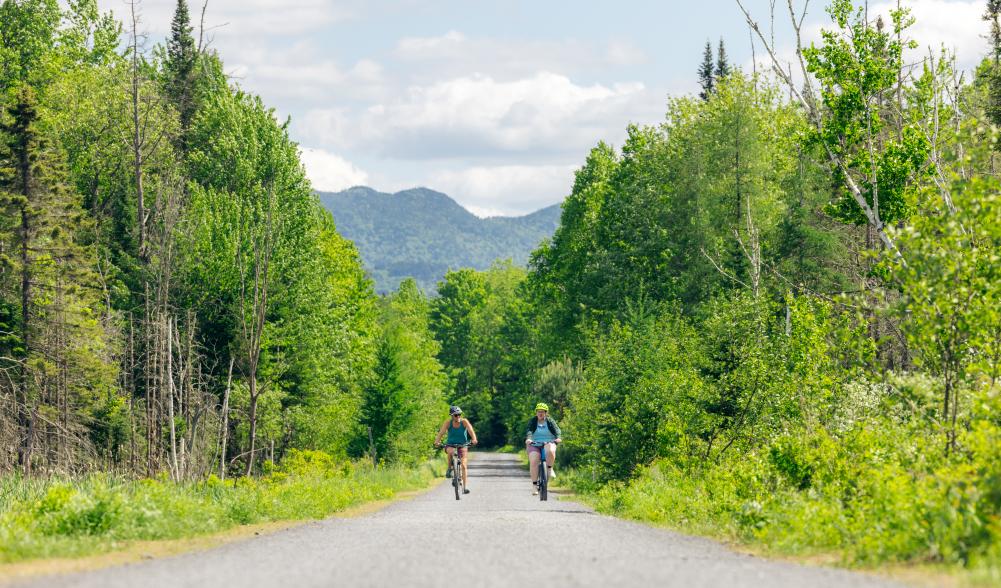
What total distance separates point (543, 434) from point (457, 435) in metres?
2.23

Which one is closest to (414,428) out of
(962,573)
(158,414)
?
(158,414)

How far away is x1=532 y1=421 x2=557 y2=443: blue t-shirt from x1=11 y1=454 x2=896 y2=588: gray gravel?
6905 millimetres

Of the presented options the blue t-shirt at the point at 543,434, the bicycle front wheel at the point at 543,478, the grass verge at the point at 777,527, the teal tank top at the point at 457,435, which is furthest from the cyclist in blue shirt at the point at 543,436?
the grass verge at the point at 777,527

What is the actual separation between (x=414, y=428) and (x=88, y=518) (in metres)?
44.9

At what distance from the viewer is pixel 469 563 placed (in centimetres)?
1052

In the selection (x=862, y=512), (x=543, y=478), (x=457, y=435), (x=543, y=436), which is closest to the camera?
(x=862, y=512)

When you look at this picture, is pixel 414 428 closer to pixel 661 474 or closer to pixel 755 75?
pixel 755 75

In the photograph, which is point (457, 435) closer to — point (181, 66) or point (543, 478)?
point (543, 478)

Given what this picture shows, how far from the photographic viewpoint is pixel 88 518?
1349cm

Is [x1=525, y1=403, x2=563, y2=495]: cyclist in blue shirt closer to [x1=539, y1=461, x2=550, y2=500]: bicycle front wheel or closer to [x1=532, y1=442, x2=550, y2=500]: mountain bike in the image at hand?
[x1=532, y1=442, x2=550, y2=500]: mountain bike

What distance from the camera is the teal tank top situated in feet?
76.8

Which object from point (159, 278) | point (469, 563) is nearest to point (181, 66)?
point (159, 278)

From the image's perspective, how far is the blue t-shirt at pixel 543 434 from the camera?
22.4 metres

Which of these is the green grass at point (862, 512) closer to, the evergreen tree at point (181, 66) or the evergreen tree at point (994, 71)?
the evergreen tree at point (994, 71)
